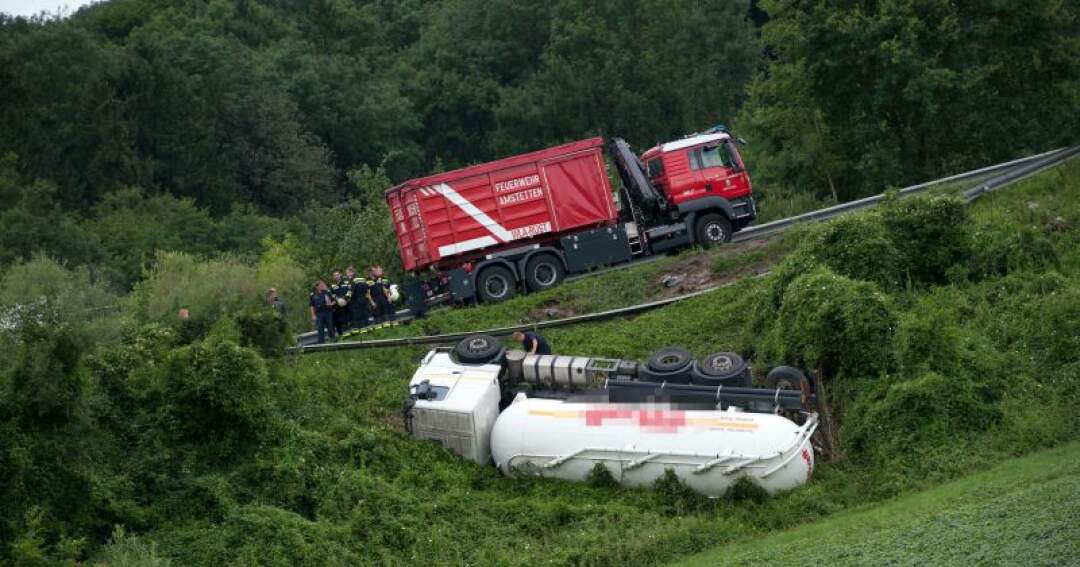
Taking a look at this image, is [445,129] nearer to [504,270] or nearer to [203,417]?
[504,270]

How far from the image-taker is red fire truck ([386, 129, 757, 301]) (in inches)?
1254

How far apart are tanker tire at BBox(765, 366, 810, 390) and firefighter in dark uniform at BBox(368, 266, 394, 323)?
1010 centimetres

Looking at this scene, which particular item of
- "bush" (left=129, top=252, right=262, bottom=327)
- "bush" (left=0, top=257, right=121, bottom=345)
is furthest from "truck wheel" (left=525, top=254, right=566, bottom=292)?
"bush" (left=0, top=257, right=121, bottom=345)

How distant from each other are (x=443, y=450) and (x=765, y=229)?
13837 mm

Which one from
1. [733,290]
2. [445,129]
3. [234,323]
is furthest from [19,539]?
[445,129]

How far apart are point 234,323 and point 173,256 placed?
21.3 metres

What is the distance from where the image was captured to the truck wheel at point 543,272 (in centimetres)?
3175

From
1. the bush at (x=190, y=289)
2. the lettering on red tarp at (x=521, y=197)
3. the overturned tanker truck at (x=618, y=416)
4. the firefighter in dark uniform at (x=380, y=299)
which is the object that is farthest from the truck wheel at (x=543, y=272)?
the overturned tanker truck at (x=618, y=416)

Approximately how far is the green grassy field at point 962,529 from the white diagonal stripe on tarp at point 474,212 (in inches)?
587

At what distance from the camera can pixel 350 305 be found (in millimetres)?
29359

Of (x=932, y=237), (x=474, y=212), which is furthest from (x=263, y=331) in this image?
(x=932, y=237)

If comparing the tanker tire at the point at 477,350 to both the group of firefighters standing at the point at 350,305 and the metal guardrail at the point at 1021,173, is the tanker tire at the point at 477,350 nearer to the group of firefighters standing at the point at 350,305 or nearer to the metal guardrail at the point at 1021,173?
the group of firefighters standing at the point at 350,305

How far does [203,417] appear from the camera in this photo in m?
20.9

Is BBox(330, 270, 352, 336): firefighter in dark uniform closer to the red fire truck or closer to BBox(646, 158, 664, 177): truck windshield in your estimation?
the red fire truck
